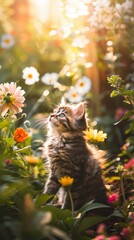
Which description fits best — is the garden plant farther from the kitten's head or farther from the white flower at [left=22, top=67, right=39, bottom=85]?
the kitten's head

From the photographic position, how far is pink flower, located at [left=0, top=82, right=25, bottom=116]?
2264 mm

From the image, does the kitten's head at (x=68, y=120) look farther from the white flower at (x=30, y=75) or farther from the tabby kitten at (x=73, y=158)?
the white flower at (x=30, y=75)

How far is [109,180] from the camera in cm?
286

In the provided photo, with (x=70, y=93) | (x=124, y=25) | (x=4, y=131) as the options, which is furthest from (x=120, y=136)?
(x=4, y=131)

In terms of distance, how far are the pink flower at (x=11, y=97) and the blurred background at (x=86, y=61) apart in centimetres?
18

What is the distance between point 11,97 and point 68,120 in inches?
25.7

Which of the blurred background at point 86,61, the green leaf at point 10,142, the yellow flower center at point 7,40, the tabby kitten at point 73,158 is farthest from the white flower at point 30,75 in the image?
the yellow flower center at point 7,40

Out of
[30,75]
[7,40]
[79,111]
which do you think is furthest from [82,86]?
[7,40]

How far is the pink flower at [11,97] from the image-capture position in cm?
226

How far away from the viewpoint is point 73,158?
2.65 meters

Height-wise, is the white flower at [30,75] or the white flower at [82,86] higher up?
the white flower at [82,86]

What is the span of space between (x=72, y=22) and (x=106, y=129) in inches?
41.6

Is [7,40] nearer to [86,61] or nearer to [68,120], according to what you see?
[86,61]

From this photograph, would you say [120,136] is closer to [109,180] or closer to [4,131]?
[109,180]
